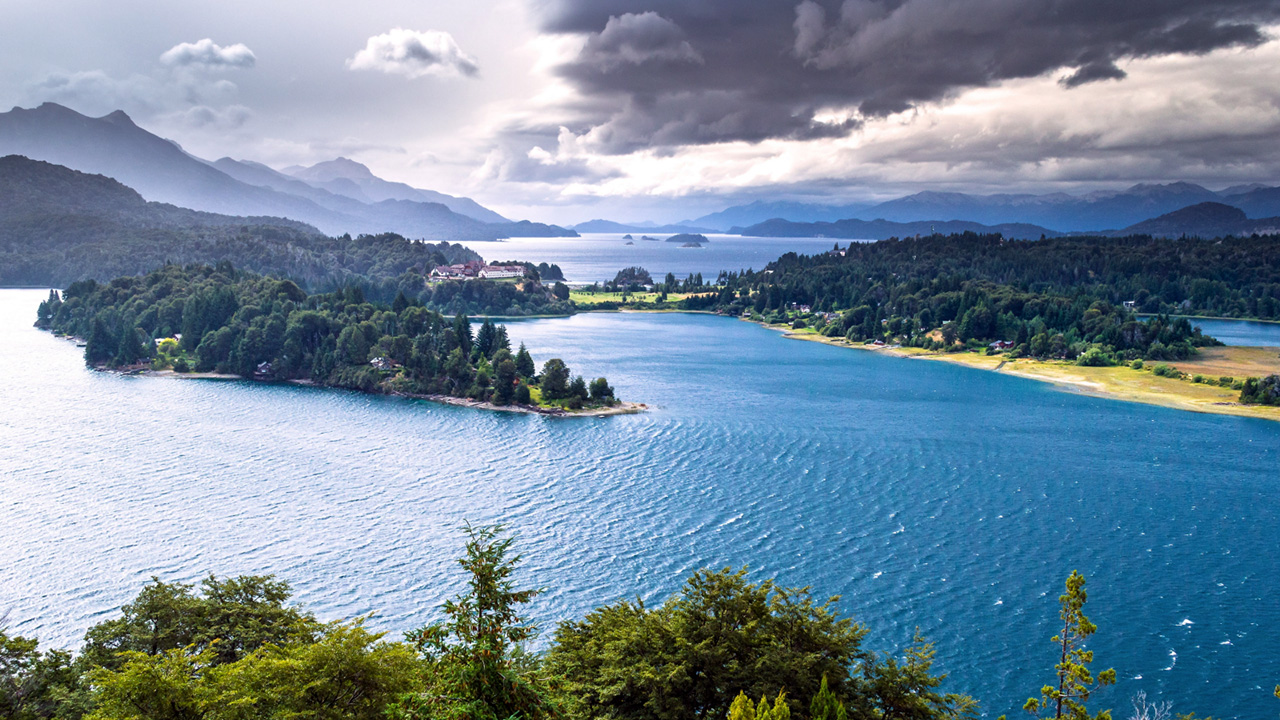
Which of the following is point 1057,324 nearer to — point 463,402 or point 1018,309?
point 1018,309

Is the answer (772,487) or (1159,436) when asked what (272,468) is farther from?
(1159,436)

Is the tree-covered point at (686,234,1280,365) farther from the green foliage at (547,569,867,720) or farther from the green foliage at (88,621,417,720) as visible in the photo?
the green foliage at (88,621,417,720)

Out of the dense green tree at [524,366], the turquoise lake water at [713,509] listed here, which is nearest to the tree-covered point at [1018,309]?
the turquoise lake water at [713,509]

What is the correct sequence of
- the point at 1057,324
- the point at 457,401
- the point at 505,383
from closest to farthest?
1. the point at 505,383
2. the point at 457,401
3. the point at 1057,324

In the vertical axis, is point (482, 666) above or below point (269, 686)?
above

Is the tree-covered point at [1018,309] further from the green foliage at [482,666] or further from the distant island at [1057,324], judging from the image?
the green foliage at [482,666]

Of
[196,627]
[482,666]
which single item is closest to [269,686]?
[482,666]

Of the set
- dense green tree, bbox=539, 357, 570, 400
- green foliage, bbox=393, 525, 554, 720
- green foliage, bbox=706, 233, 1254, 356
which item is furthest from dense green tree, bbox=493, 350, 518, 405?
green foliage, bbox=706, 233, 1254, 356

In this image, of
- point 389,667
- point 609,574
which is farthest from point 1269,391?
point 389,667
